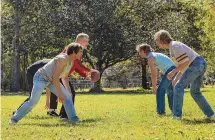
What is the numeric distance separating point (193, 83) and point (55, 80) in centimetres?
295

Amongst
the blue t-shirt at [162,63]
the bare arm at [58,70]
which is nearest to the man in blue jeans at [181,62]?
the blue t-shirt at [162,63]

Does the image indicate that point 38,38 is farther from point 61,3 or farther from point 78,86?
point 78,86

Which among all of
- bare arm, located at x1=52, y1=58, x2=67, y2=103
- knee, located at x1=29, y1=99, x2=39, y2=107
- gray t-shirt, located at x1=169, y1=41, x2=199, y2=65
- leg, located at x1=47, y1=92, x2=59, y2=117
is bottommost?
leg, located at x1=47, y1=92, x2=59, y2=117

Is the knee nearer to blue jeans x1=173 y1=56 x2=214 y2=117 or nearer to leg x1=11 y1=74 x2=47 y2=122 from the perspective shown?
leg x1=11 y1=74 x2=47 y2=122

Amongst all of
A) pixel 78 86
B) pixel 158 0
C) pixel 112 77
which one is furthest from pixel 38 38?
pixel 112 77

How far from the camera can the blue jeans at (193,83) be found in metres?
9.76

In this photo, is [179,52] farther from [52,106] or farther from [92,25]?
[92,25]

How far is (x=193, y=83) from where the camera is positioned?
1016 centimetres

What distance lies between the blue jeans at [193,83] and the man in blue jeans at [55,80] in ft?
7.11

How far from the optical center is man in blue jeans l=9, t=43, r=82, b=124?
9.51 m

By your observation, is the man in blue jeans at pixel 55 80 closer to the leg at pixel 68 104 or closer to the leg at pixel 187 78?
the leg at pixel 68 104

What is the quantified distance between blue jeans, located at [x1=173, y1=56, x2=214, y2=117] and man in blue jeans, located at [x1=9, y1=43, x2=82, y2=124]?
2.17m

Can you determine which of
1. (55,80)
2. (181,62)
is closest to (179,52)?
(181,62)

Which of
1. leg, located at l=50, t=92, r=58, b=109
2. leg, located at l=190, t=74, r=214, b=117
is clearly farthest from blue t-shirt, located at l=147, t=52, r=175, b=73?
leg, located at l=50, t=92, r=58, b=109
